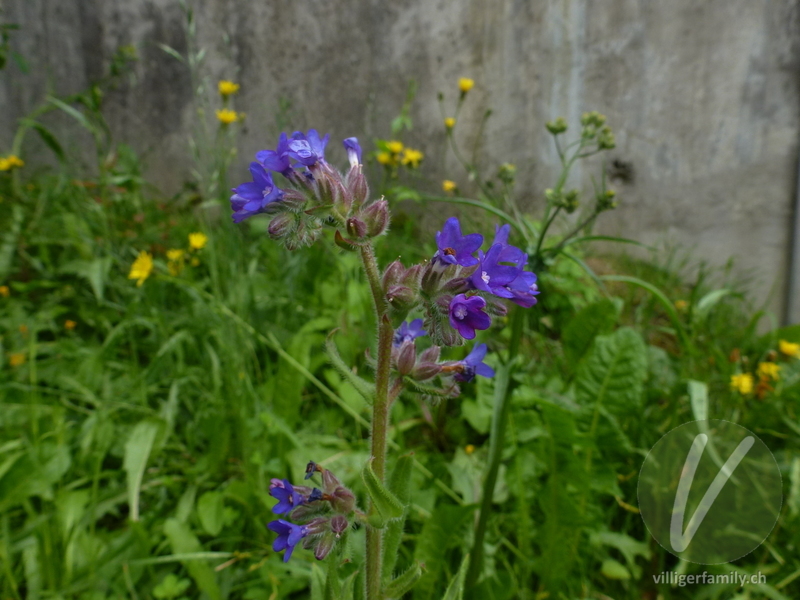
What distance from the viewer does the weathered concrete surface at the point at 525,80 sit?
152 inches

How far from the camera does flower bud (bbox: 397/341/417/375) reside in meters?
1.17

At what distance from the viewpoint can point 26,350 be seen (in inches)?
106

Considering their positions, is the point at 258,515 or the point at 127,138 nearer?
the point at 258,515

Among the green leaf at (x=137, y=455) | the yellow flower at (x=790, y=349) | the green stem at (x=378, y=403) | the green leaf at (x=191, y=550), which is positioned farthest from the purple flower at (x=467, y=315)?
the yellow flower at (x=790, y=349)

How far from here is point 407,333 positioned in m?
1.32

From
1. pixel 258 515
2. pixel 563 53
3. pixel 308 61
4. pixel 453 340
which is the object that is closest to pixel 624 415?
pixel 453 340

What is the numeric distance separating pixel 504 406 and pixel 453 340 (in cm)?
59

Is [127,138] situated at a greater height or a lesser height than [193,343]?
greater

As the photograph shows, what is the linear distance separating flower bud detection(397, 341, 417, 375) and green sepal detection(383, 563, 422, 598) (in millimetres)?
411

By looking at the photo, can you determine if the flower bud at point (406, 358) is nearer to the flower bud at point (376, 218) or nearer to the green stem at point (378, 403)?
the green stem at point (378, 403)

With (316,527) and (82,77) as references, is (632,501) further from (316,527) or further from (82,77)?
(82,77)

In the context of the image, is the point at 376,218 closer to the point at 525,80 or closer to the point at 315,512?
the point at 315,512

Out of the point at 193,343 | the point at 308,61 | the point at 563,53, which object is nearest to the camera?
the point at 193,343

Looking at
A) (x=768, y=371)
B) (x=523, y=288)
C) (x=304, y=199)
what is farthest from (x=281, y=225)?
(x=768, y=371)
